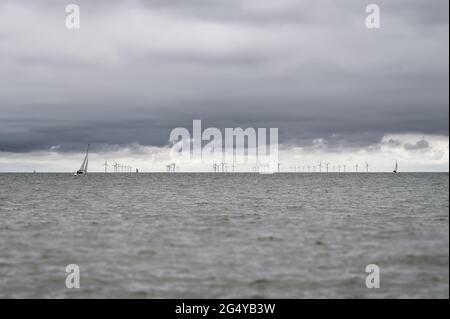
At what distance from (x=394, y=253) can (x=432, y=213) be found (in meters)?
30.4

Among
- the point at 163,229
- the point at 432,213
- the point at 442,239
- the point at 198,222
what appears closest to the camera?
the point at 442,239

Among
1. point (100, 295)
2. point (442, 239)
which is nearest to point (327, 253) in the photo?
point (442, 239)

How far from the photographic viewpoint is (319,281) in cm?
2506

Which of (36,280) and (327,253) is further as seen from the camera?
(327,253)
